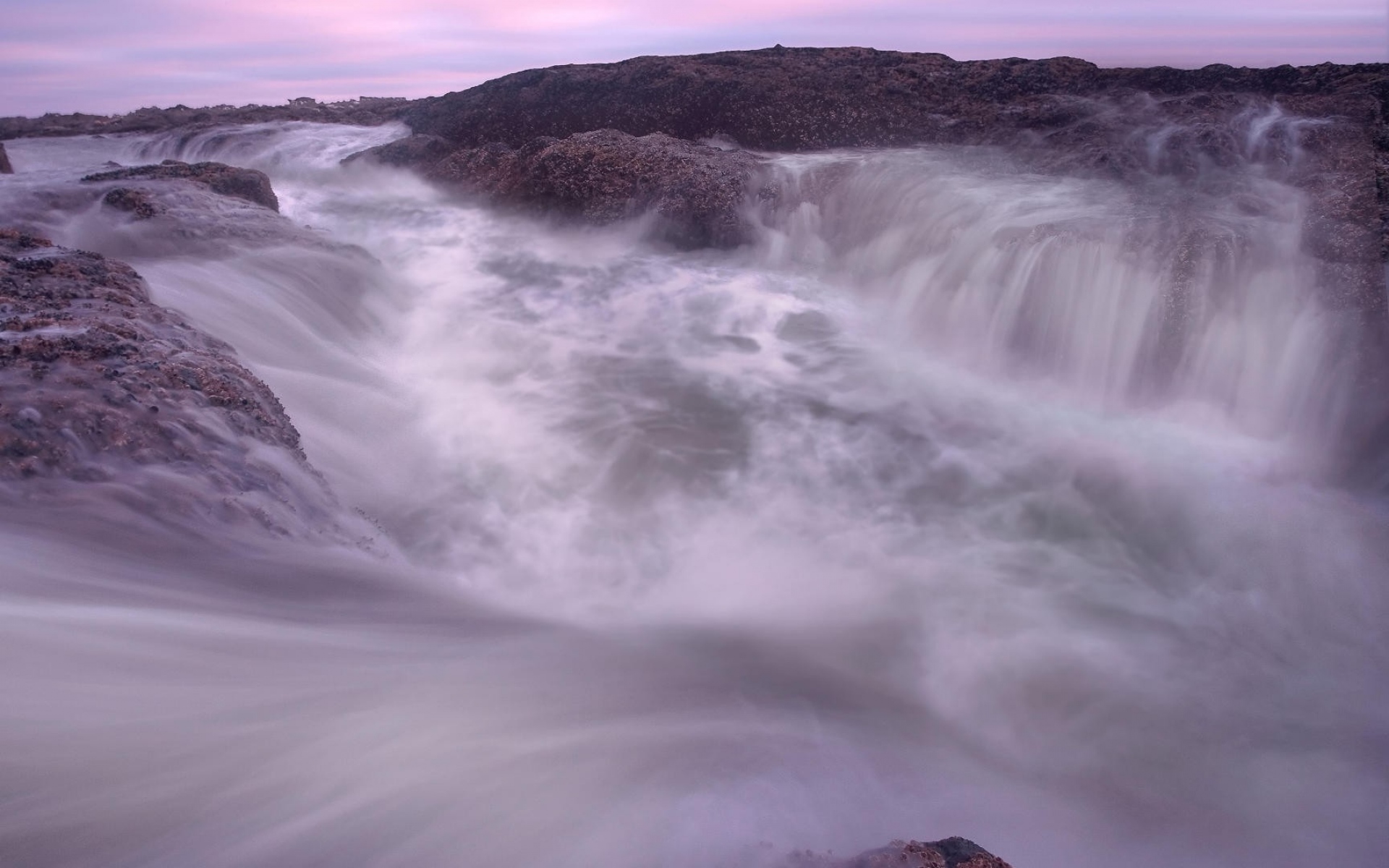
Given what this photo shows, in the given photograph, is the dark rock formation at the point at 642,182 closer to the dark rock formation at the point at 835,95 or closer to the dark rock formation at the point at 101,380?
the dark rock formation at the point at 835,95

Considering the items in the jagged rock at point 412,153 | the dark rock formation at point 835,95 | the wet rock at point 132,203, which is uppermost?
the dark rock formation at point 835,95

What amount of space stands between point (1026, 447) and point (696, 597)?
9.44 feet

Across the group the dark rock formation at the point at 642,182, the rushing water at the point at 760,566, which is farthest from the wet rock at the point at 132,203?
the dark rock formation at the point at 642,182

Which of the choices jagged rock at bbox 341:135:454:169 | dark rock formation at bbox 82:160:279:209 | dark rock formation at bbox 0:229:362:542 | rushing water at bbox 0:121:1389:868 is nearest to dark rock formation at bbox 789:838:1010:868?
rushing water at bbox 0:121:1389:868

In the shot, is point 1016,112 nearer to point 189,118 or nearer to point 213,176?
point 213,176

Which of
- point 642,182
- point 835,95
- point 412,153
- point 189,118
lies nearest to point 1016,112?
point 835,95

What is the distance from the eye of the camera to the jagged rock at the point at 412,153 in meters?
11.9

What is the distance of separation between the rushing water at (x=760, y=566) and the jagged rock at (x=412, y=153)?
3.46 metres

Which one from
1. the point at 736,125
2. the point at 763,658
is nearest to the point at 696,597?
the point at 763,658

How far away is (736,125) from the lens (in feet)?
36.9

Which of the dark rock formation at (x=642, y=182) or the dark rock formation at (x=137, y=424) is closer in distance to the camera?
the dark rock formation at (x=137, y=424)

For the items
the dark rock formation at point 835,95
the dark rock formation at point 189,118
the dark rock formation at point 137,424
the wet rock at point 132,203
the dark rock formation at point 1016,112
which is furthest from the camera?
the dark rock formation at point 189,118

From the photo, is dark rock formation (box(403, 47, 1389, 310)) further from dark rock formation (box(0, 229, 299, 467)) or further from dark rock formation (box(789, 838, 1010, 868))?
dark rock formation (box(0, 229, 299, 467))

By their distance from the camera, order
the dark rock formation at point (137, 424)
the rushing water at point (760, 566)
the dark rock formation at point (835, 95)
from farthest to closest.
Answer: the dark rock formation at point (835, 95), the dark rock formation at point (137, 424), the rushing water at point (760, 566)
